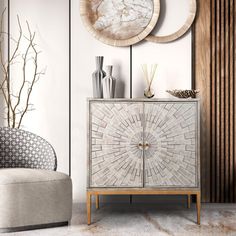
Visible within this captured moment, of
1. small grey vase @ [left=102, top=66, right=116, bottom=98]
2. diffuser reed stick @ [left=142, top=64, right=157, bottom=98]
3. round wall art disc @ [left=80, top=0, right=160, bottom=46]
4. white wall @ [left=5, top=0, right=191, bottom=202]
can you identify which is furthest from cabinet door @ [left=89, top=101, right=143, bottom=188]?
round wall art disc @ [left=80, top=0, right=160, bottom=46]

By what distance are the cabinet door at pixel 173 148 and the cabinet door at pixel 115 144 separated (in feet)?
0.28

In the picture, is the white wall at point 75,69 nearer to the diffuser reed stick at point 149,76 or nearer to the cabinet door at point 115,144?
the diffuser reed stick at point 149,76

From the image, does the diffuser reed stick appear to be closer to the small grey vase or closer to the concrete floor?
the small grey vase

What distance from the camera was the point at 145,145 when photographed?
3.91m

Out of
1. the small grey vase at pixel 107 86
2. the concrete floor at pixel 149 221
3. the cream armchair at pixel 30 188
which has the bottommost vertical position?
the concrete floor at pixel 149 221

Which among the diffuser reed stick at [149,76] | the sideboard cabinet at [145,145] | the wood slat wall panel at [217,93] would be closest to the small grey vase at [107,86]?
the sideboard cabinet at [145,145]

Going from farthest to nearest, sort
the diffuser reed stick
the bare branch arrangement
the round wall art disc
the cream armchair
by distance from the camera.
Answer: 1. the bare branch arrangement
2. the round wall art disc
3. the diffuser reed stick
4. the cream armchair

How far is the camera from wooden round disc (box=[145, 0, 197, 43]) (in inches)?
175

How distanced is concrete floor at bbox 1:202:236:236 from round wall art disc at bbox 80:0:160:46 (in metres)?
1.45

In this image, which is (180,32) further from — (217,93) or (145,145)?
(145,145)

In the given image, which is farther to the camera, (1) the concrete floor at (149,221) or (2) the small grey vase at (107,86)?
(2) the small grey vase at (107,86)

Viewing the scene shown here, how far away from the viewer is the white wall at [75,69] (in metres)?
4.52

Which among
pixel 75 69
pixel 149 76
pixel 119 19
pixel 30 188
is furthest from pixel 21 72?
pixel 30 188

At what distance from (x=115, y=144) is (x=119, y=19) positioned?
3.92 feet
